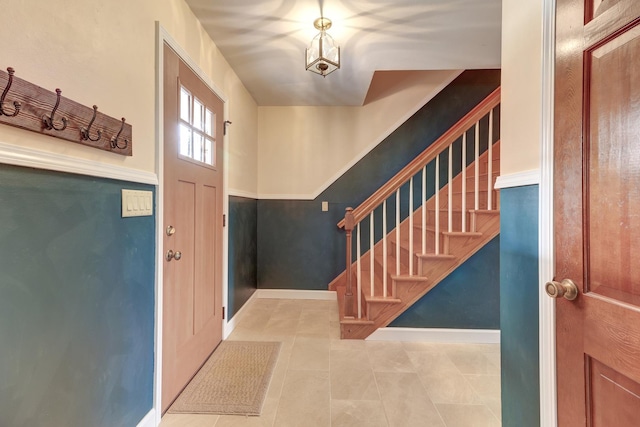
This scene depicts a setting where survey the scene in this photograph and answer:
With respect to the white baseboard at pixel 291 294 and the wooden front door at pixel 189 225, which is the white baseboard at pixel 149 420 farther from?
the white baseboard at pixel 291 294

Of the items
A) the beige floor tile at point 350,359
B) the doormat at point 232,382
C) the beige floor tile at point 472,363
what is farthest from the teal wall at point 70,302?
the beige floor tile at point 472,363

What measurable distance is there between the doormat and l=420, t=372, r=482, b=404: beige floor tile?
101 cm

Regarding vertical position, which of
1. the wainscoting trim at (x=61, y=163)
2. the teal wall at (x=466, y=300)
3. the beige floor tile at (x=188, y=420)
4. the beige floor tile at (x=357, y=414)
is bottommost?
the beige floor tile at (x=188, y=420)

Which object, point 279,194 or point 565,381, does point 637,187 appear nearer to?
point 565,381

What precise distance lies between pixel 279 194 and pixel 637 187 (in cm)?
315

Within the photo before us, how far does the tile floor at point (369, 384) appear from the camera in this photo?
4.87 ft

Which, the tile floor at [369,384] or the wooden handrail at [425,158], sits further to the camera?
the wooden handrail at [425,158]

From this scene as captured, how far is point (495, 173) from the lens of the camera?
9.14 feet

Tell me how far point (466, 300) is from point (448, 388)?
33.0 inches

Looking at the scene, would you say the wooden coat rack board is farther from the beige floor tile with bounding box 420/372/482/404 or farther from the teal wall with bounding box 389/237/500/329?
the teal wall with bounding box 389/237/500/329

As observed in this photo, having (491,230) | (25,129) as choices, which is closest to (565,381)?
(491,230)

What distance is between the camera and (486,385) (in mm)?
1776

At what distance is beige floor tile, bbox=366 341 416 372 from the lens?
1.96 metres

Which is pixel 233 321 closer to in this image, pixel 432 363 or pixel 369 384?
pixel 369 384
